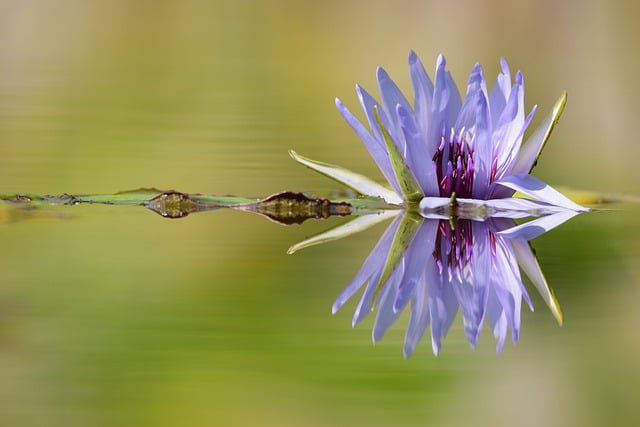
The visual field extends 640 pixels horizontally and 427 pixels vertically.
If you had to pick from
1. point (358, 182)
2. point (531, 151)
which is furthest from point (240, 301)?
point (531, 151)

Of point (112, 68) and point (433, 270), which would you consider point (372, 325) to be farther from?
point (112, 68)

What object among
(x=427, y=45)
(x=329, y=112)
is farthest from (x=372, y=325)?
(x=427, y=45)

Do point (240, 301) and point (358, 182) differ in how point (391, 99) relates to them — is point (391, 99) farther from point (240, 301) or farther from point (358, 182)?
point (240, 301)

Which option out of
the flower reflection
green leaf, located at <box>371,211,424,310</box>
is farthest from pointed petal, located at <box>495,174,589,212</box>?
green leaf, located at <box>371,211,424,310</box>

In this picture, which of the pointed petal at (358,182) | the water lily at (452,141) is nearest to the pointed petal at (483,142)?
the water lily at (452,141)

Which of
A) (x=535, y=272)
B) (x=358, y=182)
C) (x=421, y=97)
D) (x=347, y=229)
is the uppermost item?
(x=421, y=97)
